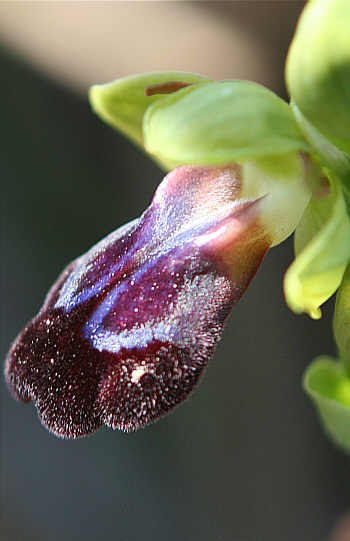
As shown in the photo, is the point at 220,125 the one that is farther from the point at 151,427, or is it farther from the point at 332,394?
the point at 151,427

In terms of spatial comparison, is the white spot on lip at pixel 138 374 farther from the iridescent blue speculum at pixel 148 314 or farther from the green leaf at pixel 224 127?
the green leaf at pixel 224 127

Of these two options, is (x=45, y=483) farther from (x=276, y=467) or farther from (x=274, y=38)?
(x=274, y=38)

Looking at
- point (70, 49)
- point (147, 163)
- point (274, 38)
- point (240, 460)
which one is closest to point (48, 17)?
point (70, 49)

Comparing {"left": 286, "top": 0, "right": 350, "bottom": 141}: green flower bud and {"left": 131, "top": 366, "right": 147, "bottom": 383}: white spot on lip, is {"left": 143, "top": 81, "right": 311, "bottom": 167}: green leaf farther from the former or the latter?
{"left": 131, "top": 366, "right": 147, "bottom": 383}: white spot on lip

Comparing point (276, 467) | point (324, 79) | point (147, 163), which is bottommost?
point (276, 467)

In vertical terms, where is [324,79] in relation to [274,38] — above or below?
above

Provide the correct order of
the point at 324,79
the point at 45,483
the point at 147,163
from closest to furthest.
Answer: the point at 324,79 < the point at 45,483 < the point at 147,163

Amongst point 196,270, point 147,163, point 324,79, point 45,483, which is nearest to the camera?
point 324,79

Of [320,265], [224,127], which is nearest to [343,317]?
[320,265]
